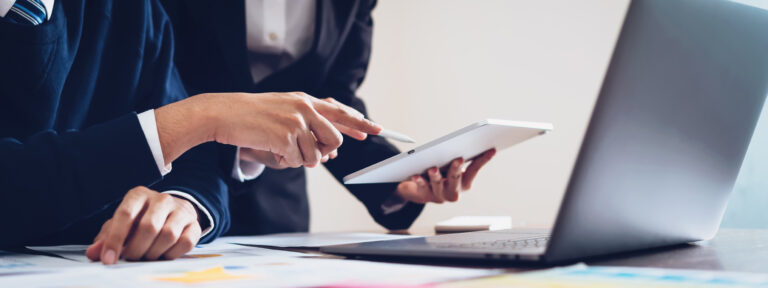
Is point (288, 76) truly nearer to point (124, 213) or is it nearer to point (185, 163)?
point (185, 163)

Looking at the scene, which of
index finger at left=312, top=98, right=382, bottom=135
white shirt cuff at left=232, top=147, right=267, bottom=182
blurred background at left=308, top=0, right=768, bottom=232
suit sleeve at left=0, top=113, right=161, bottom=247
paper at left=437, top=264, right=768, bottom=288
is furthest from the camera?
blurred background at left=308, top=0, right=768, bottom=232

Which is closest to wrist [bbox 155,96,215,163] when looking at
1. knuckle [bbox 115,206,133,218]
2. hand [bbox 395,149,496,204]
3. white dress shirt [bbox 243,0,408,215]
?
knuckle [bbox 115,206,133,218]

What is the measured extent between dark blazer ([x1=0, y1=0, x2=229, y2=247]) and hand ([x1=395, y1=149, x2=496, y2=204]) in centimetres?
44

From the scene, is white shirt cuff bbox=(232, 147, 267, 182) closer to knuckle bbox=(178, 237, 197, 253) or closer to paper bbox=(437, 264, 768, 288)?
knuckle bbox=(178, 237, 197, 253)

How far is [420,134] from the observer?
283cm

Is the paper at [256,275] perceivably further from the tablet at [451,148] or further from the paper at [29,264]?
the tablet at [451,148]

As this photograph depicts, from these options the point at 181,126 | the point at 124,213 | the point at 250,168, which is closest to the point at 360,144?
the point at 250,168

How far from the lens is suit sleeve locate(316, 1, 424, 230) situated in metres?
1.29

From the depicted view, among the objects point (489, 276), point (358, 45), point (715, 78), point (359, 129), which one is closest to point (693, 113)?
point (715, 78)

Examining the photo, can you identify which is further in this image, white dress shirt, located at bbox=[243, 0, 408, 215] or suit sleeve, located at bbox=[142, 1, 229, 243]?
white dress shirt, located at bbox=[243, 0, 408, 215]

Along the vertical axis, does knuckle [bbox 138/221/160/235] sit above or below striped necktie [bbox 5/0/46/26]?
below

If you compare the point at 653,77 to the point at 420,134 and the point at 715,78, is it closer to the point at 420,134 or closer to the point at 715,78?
the point at 715,78

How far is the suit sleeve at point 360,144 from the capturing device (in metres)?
1.29

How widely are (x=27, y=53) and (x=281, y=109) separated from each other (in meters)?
0.35
